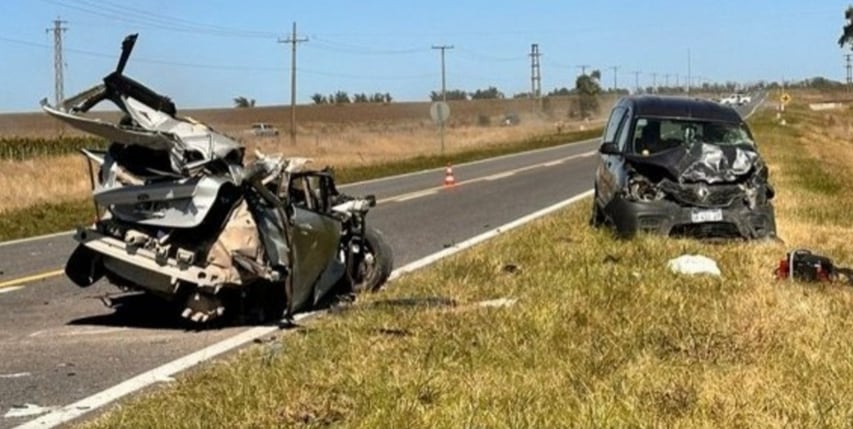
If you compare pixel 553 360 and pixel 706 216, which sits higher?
pixel 706 216

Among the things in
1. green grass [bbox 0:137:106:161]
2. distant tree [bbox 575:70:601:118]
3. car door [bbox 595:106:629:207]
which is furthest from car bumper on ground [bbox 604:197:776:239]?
distant tree [bbox 575:70:601:118]

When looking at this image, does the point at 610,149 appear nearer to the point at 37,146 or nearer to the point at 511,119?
the point at 37,146

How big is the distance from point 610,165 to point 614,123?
136cm

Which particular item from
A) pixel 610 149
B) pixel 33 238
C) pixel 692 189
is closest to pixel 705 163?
pixel 692 189

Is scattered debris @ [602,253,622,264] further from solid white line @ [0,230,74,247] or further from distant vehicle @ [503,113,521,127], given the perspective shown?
distant vehicle @ [503,113,521,127]

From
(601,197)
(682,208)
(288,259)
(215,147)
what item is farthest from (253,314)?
(601,197)

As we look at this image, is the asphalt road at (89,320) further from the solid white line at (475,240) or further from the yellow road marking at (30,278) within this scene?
the solid white line at (475,240)

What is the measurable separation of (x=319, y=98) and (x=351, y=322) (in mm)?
149201

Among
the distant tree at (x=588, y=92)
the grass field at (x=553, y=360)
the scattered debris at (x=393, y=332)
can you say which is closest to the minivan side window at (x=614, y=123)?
the grass field at (x=553, y=360)

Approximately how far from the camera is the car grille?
12359mm

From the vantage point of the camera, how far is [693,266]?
9.94 meters

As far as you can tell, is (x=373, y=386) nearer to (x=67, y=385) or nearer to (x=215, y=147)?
(x=67, y=385)

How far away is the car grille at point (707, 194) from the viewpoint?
12359mm

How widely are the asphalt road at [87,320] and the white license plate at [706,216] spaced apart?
301cm
